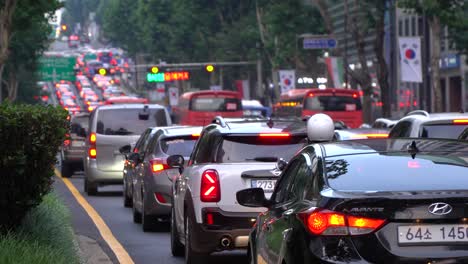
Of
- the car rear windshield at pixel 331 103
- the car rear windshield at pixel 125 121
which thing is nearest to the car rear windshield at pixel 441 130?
the car rear windshield at pixel 125 121

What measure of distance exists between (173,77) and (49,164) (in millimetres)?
81439

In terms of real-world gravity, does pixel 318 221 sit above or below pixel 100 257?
above

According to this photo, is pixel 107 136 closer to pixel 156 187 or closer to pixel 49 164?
pixel 156 187

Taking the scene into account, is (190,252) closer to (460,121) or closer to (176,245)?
(176,245)

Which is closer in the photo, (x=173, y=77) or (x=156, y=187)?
(x=156, y=187)

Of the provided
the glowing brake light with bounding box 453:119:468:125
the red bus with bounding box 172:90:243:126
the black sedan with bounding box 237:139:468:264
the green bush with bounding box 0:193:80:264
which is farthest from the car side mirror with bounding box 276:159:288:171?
the red bus with bounding box 172:90:243:126

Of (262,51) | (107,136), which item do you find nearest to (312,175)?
(107,136)

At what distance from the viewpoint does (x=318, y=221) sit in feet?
25.9

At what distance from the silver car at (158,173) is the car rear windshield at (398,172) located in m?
10.1

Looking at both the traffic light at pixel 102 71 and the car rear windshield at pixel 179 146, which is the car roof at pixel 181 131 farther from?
the traffic light at pixel 102 71

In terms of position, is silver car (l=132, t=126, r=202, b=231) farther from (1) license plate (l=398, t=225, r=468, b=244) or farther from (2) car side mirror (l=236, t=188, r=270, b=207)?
(1) license plate (l=398, t=225, r=468, b=244)

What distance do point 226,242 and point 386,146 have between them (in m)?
4.38

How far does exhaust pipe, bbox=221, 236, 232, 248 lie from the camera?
43.9ft

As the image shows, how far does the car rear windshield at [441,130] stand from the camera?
17567mm
